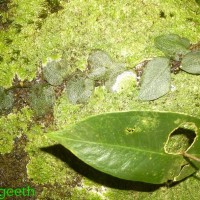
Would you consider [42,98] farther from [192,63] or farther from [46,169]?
[192,63]

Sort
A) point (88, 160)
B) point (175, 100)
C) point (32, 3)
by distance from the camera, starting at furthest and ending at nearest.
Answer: point (32, 3)
point (175, 100)
point (88, 160)

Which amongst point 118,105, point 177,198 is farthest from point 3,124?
point 177,198

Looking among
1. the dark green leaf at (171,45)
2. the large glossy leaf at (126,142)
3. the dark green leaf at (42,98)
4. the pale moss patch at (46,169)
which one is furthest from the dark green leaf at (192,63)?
the pale moss patch at (46,169)

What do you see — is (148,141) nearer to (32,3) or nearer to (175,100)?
(175,100)

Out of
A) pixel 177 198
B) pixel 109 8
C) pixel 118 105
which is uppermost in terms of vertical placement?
pixel 109 8

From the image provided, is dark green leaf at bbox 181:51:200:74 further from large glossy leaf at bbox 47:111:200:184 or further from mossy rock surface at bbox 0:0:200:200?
large glossy leaf at bbox 47:111:200:184

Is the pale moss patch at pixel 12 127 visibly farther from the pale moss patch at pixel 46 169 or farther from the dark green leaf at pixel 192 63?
the dark green leaf at pixel 192 63

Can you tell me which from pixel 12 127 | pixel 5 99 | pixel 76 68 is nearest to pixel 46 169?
pixel 12 127
